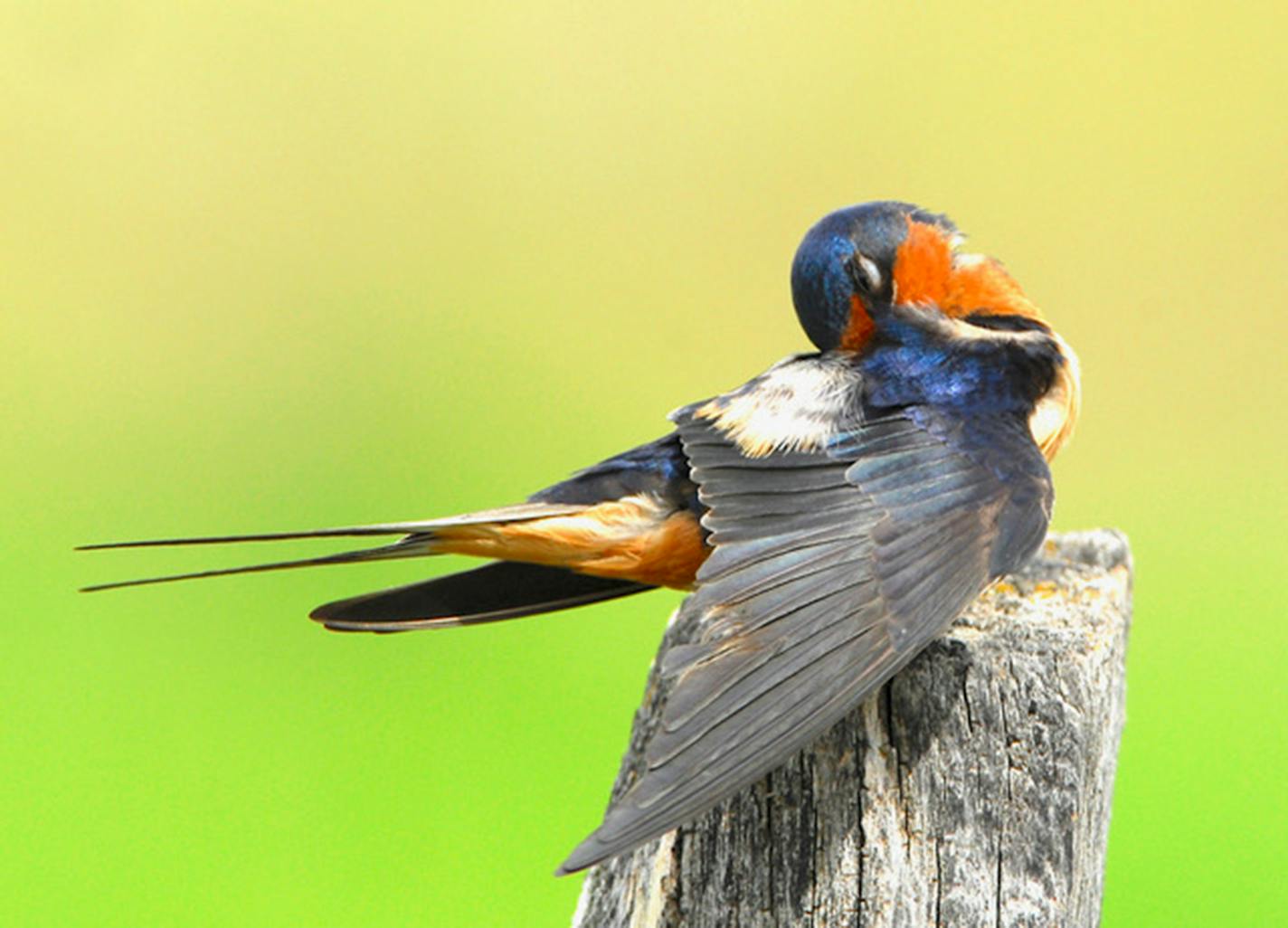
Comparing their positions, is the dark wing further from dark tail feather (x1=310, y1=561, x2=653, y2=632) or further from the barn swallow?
dark tail feather (x1=310, y1=561, x2=653, y2=632)

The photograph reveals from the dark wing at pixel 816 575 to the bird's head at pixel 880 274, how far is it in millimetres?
442

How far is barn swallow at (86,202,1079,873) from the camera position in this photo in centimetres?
267

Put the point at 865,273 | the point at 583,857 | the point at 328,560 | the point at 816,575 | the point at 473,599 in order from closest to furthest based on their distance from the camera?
1. the point at 583,857
2. the point at 816,575
3. the point at 328,560
4. the point at 473,599
5. the point at 865,273

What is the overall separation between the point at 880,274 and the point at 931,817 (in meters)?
1.53

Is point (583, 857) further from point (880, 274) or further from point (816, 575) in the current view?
point (880, 274)

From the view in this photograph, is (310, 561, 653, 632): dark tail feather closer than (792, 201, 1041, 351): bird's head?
Yes

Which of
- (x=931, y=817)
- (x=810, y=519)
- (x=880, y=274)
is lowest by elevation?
(x=931, y=817)

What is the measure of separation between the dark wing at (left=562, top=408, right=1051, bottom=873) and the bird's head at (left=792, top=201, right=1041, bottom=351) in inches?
17.4

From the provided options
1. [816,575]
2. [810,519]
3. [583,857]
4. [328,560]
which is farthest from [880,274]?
[583,857]

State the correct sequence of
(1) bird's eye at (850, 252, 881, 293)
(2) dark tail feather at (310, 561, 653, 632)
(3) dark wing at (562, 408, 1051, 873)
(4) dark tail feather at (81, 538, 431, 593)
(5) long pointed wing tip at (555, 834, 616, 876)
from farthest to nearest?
A: (1) bird's eye at (850, 252, 881, 293), (2) dark tail feather at (310, 561, 653, 632), (4) dark tail feather at (81, 538, 431, 593), (3) dark wing at (562, 408, 1051, 873), (5) long pointed wing tip at (555, 834, 616, 876)

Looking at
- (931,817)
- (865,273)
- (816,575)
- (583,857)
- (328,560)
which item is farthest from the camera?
(865,273)

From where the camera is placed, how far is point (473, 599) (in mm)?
3461

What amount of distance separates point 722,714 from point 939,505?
2.46ft

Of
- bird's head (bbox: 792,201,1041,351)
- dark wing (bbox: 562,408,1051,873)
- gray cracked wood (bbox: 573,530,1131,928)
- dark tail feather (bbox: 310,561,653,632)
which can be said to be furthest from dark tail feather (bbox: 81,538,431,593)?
bird's head (bbox: 792,201,1041,351)
